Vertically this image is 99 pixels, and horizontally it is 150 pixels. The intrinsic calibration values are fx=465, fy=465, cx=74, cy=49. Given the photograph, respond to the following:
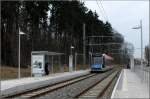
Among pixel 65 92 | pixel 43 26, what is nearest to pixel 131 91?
pixel 65 92

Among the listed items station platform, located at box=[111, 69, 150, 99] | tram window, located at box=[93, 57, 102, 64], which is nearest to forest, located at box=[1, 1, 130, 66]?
tram window, located at box=[93, 57, 102, 64]

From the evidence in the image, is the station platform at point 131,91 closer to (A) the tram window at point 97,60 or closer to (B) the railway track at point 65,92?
(B) the railway track at point 65,92

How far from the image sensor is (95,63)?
233 feet

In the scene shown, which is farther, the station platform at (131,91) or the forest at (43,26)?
the forest at (43,26)

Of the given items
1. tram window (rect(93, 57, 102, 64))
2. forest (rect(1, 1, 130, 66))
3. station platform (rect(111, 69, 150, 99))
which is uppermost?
forest (rect(1, 1, 130, 66))

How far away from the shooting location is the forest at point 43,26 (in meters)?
65.7

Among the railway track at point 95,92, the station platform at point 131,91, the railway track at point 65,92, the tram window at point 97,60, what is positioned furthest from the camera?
the tram window at point 97,60

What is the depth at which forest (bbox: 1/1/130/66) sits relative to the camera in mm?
65688

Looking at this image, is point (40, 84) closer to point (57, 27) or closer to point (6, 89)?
point (6, 89)

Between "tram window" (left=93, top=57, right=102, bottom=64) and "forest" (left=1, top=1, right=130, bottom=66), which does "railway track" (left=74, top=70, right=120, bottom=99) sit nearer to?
"forest" (left=1, top=1, right=130, bottom=66)

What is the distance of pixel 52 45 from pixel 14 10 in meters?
36.4

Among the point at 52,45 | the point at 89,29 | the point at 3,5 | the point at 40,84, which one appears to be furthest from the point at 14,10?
the point at 89,29

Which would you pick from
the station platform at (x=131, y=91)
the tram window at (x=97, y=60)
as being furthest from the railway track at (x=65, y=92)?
the tram window at (x=97, y=60)

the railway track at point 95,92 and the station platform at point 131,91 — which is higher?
the station platform at point 131,91
